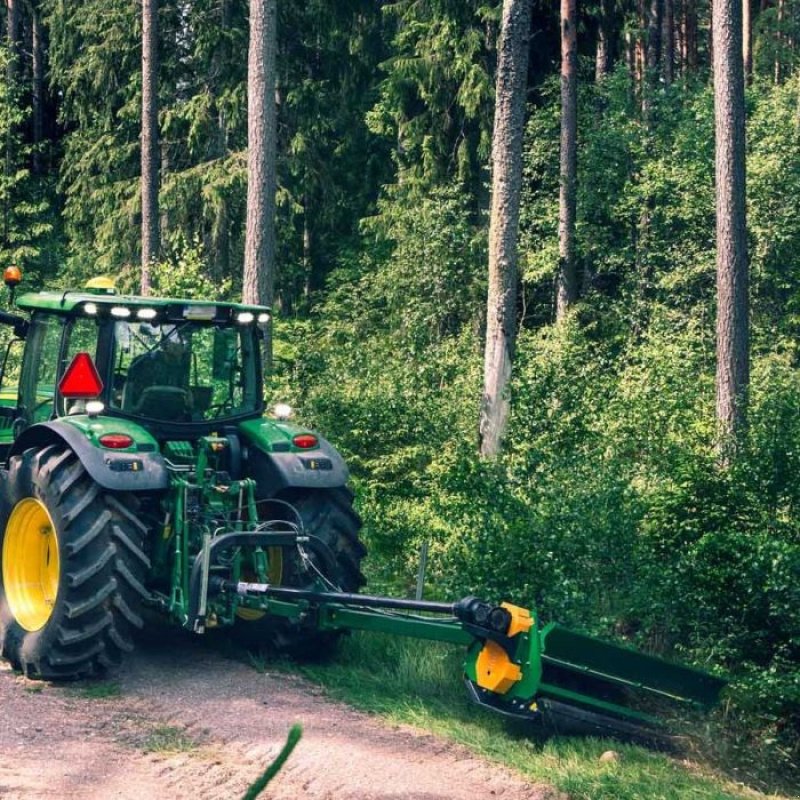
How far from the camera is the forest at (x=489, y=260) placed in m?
8.94

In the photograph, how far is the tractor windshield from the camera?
337 inches

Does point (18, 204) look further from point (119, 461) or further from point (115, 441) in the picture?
point (119, 461)

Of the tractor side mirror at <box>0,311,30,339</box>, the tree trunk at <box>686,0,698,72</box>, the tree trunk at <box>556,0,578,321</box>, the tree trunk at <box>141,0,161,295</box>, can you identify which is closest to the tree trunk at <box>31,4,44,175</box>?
the tree trunk at <box>141,0,161,295</box>

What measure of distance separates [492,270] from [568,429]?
3763 mm

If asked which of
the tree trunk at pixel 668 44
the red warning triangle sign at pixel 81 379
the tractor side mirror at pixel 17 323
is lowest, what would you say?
the red warning triangle sign at pixel 81 379

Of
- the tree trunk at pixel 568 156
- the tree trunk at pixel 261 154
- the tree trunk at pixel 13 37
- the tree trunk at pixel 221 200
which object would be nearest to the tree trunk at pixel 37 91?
the tree trunk at pixel 13 37

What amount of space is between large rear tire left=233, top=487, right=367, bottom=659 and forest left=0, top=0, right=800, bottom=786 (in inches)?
35.7

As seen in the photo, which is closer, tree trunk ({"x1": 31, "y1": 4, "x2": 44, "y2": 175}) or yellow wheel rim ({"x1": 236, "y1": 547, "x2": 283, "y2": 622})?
yellow wheel rim ({"x1": 236, "y1": 547, "x2": 283, "y2": 622})

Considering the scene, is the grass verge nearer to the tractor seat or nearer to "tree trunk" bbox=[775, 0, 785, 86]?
the tractor seat

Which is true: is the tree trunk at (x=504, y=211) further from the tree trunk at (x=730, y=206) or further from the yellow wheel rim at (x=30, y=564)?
the yellow wheel rim at (x=30, y=564)

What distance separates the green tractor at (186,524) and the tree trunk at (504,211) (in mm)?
5697

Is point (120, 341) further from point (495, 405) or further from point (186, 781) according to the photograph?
point (495, 405)

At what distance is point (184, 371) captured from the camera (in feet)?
28.9

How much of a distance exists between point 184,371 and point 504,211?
694 cm
